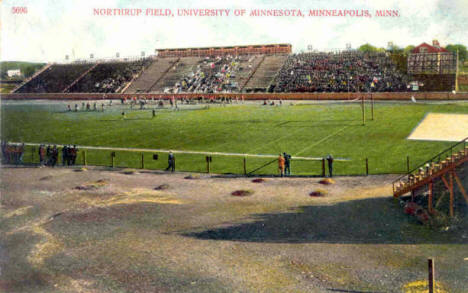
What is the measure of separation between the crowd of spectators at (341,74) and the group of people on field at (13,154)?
52468 mm

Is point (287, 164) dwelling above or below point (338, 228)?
above

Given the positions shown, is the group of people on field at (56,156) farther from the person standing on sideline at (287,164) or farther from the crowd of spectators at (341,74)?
the crowd of spectators at (341,74)

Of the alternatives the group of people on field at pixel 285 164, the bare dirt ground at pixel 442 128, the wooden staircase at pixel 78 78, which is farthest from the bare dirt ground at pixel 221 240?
the wooden staircase at pixel 78 78

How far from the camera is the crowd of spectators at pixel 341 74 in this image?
77.9m

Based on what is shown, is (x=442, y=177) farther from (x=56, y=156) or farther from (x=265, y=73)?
(x=265, y=73)

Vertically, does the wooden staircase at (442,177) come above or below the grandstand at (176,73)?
below

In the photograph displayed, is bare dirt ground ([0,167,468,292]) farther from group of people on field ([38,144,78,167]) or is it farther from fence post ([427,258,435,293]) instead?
group of people on field ([38,144,78,167])

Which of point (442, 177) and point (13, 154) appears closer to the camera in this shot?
point (442, 177)

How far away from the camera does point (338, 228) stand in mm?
20391

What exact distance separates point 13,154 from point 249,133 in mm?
19964

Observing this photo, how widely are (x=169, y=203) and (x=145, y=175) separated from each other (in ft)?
23.5

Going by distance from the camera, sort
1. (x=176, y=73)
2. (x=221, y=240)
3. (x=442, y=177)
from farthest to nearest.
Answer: (x=176, y=73) < (x=442, y=177) < (x=221, y=240)

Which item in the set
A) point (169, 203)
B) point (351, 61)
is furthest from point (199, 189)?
point (351, 61)

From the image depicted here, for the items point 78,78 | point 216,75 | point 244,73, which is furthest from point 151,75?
point 244,73
